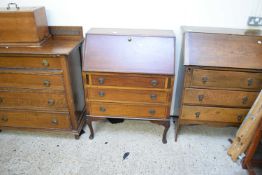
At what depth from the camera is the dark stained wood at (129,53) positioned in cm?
157

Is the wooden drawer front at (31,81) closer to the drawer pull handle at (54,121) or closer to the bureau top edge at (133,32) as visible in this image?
the drawer pull handle at (54,121)

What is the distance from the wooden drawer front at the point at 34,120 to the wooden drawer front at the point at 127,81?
52cm

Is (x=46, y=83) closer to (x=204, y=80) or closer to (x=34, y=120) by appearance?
(x=34, y=120)

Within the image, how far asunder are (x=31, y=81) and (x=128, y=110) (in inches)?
33.9

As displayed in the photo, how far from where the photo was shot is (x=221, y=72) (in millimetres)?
1562

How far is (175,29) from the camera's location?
1907mm

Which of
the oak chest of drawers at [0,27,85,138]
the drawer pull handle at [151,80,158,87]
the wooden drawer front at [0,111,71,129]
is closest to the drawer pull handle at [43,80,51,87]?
the oak chest of drawers at [0,27,85,138]

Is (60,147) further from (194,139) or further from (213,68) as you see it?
(213,68)

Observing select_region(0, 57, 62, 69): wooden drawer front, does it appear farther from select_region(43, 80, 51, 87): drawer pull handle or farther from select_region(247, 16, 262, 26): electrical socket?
select_region(247, 16, 262, 26): electrical socket

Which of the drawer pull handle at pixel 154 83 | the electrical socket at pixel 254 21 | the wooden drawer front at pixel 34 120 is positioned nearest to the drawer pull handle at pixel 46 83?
the wooden drawer front at pixel 34 120

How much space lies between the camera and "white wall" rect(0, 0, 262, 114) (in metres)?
1.80

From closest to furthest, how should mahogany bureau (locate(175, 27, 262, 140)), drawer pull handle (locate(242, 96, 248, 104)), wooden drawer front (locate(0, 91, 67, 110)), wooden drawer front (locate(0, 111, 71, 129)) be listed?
mahogany bureau (locate(175, 27, 262, 140)), drawer pull handle (locate(242, 96, 248, 104)), wooden drawer front (locate(0, 91, 67, 110)), wooden drawer front (locate(0, 111, 71, 129))

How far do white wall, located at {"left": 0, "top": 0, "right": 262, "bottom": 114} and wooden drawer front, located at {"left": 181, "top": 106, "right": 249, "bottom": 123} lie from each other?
2.27ft

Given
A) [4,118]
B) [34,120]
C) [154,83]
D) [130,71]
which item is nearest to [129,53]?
[130,71]
